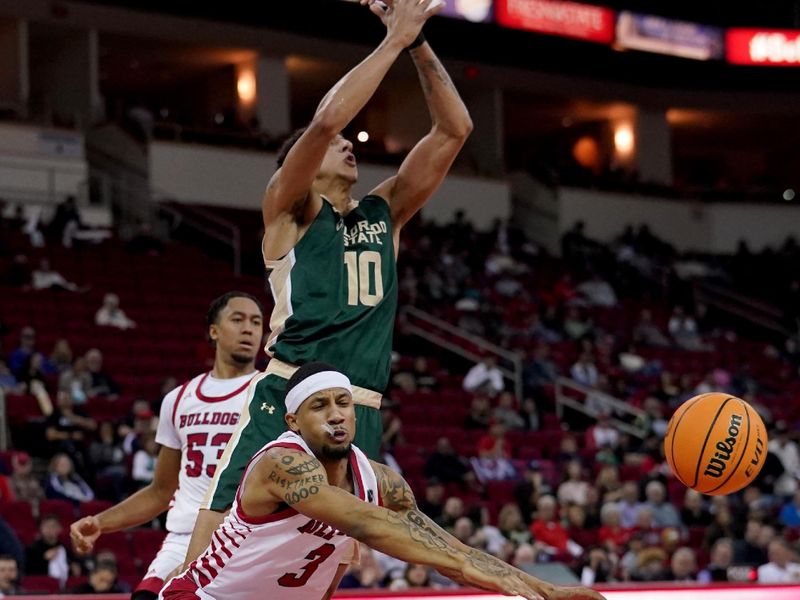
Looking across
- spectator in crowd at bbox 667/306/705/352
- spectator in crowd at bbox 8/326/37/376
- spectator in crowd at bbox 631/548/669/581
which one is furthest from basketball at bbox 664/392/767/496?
spectator in crowd at bbox 667/306/705/352

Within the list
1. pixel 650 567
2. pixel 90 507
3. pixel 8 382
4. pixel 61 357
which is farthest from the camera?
pixel 61 357

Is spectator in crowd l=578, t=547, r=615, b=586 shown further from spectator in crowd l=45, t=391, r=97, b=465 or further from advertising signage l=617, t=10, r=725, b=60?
advertising signage l=617, t=10, r=725, b=60

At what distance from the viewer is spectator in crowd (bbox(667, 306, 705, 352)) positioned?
24.8 metres

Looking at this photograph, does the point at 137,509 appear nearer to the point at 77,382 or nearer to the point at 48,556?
the point at 48,556

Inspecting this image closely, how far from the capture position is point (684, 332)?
82.5 ft

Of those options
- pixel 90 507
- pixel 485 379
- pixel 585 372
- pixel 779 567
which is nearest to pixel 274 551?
pixel 90 507

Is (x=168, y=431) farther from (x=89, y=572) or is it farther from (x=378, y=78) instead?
(x=89, y=572)

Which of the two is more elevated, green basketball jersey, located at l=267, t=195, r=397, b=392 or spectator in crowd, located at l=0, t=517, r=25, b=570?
green basketball jersey, located at l=267, t=195, r=397, b=392

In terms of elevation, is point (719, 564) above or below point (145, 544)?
below

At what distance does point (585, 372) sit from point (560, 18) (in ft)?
29.6

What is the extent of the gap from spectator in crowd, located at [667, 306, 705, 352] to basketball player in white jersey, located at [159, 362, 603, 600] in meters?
20.2

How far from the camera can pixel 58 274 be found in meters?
18.2

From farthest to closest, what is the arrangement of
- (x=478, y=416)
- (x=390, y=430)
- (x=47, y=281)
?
(x=478, y=416) < (x=47, y=281) < (x=390, y=430)

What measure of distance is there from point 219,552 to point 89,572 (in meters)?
6.66
